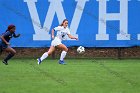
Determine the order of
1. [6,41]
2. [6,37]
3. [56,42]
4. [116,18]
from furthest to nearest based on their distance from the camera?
[116,18] → [56,42] → [6,37] → [6,41]

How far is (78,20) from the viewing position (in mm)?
22578

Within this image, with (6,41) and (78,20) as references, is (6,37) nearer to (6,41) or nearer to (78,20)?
(6,41)

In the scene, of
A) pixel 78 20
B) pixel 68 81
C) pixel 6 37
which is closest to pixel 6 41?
→ pixel 6 37

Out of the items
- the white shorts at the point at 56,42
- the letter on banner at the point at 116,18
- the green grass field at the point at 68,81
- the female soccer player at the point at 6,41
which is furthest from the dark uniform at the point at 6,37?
the letter on banner at the point at 116,18

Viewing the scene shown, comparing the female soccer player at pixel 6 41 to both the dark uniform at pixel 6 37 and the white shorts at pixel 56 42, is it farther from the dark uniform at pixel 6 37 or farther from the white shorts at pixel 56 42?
the white shorts at pixel 56 42

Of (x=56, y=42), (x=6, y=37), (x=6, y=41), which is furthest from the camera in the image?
(x=56, y=42)

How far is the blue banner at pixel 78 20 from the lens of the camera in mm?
22453

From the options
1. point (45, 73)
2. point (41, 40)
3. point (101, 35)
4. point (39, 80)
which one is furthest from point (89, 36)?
point (39, 80)

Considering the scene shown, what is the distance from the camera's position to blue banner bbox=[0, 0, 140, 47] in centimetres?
2245

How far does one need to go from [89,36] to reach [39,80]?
9660mm

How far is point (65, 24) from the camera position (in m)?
19.5

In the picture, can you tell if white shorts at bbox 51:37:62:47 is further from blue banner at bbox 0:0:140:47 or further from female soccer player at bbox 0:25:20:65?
blue banner at bbox 0:0:140:47

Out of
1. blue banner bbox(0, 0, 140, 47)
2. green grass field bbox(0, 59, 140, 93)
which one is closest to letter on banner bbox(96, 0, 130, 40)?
blue banner bbox(0, 0, 140, 47)

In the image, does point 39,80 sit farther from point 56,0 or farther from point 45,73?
point 56,0
